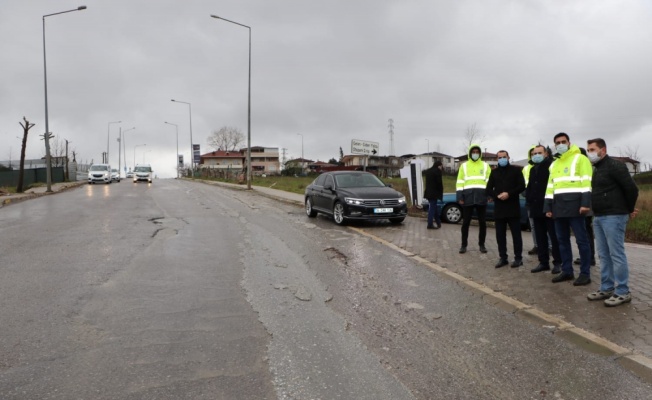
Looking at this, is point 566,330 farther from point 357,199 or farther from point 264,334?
point 357,199

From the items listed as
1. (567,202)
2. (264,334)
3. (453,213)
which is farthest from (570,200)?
(453,213)

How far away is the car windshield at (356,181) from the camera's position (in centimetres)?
1295

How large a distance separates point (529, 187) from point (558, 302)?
7.89 ft

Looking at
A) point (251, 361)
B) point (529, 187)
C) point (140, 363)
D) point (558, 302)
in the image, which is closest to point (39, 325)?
point (140, 363)

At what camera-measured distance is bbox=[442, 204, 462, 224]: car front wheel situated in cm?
1338

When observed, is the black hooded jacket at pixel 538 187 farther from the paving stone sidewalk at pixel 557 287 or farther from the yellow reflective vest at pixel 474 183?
the yellow reflective vest at pixel 474 183

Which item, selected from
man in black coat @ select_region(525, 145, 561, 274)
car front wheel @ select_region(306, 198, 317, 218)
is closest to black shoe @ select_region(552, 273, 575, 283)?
man in black coat @ select_region(525, 145, 561, 274)

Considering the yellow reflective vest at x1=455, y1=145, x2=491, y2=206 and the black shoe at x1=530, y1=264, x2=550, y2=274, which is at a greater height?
the yellow reflective vest at x1=455, y1=145, x2=491, y2=206

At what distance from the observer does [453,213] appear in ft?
44.0

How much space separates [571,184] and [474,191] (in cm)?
247

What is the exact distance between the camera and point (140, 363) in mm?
3662

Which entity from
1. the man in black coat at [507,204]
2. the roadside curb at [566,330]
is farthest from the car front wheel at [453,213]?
the roadside curb at [566,330]

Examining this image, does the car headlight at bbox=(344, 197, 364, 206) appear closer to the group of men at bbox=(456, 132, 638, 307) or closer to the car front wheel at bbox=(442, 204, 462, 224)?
the car front wheel at bbox=(442, 204, 462, 224)

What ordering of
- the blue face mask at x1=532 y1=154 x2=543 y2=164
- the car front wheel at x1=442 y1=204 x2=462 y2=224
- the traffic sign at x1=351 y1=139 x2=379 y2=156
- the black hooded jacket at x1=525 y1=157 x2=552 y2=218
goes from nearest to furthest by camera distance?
the black hooded jacket at x1=525 y1=157 x2=552 y2=218 < the blue face mask at x1=532 y1=154 x2=543 y2=164 < the car front wheel at x1=442 y1=204 x2=462 y2=224 < the traffic sign at x1=351 y1=139 x2=379 y2=156
